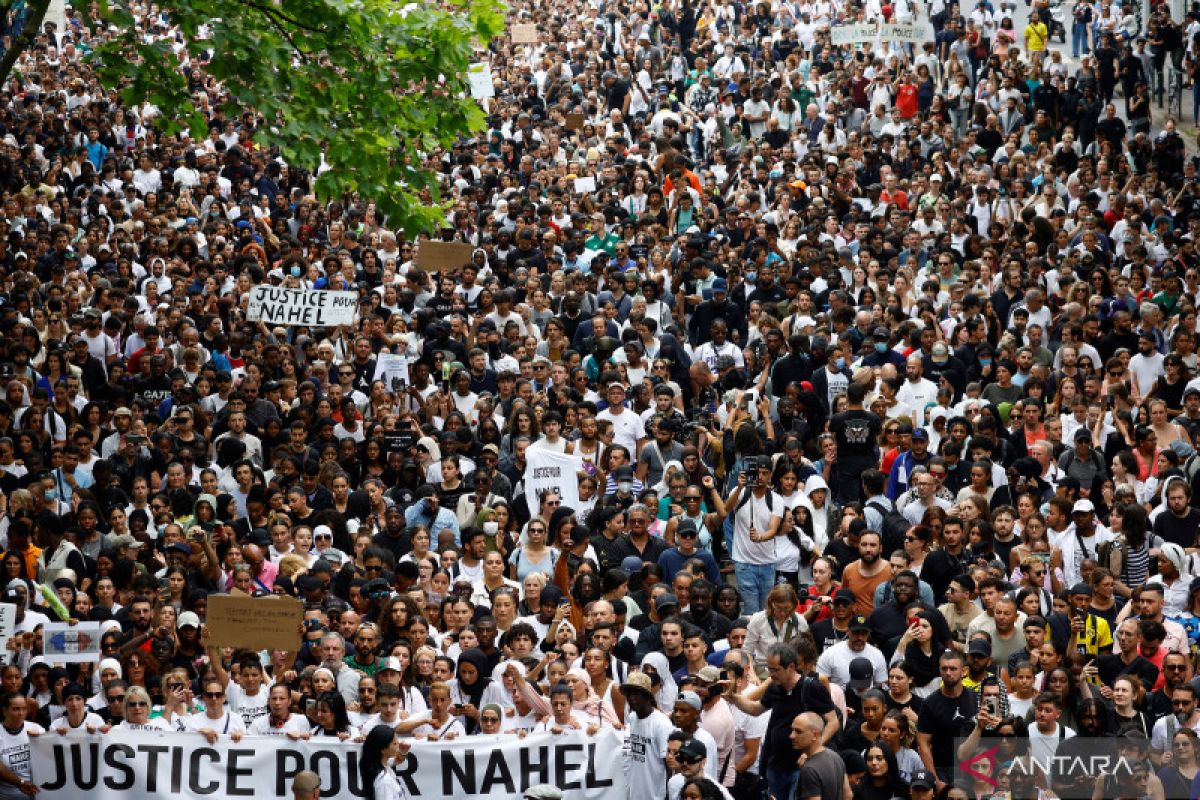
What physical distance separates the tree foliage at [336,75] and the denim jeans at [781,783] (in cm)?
492

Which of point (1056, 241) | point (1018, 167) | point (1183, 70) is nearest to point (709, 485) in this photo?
point (1056, 241)

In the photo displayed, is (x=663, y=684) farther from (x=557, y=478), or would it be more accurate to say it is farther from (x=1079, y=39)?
(x=1079, y=39)

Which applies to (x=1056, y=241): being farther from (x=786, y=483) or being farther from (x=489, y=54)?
(x=489, y=54)

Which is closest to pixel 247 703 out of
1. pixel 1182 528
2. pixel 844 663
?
pixel 844 663

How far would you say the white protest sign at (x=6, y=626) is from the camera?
44.7ft

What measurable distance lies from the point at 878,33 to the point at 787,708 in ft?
65.7

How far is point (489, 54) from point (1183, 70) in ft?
44.4

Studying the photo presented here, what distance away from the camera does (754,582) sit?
15641 mm

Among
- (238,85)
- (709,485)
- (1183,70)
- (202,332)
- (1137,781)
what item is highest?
(1183,70)

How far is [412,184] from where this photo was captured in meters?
14.5

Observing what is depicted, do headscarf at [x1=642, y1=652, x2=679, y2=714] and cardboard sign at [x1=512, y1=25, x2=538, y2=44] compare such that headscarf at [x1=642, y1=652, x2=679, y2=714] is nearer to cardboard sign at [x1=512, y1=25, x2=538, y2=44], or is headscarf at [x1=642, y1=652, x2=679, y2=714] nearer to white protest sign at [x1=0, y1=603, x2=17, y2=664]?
white protest sign at [x1=0, y1=603, x2=17, y2=664]

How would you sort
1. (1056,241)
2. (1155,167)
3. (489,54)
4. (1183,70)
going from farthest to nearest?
(489,54) → (1183,70) → (1155,167) → (1056,241)

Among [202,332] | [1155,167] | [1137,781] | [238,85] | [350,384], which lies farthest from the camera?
[1155,167]

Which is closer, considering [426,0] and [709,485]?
[426,0]
